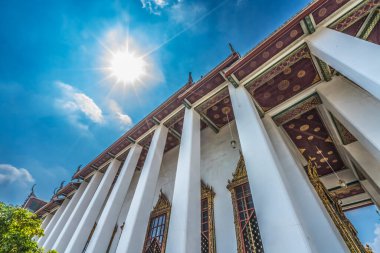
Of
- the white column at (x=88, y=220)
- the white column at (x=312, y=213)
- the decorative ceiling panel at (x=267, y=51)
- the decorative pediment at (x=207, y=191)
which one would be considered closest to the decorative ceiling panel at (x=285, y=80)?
the decorative ceiling panel at (x=267, y=51)

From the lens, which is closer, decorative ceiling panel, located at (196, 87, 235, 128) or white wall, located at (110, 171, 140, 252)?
decorative ceiling panel, located at (196, 87, 235, 128)

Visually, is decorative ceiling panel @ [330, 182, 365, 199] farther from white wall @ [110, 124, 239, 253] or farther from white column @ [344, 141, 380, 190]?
white wall @ [110, 124, 239, 253]

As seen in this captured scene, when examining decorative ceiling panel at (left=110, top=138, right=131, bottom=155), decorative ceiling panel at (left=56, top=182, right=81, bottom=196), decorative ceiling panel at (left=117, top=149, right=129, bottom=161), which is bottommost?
decorative ceiling panel at (left=56, top=182, right=81, bottom=196)

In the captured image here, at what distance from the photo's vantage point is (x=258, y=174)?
111 inches

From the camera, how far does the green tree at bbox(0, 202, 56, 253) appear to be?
2748 millimetres

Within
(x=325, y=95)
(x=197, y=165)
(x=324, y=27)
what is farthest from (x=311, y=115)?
(x=197, y=165)

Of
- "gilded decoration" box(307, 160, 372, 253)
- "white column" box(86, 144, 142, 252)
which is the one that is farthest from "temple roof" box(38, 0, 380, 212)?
"gilded decoration" box(307, 160, 372, 253)

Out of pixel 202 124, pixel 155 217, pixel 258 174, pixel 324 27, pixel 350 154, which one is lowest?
pixel 258 174

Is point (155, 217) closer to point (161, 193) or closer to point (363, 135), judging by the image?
point (161, 193)

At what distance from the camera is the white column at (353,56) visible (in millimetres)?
2754

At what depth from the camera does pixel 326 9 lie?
412 centimetres

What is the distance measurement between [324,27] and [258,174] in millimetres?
4059

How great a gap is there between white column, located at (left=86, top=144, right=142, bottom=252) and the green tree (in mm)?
1891

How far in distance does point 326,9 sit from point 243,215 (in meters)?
5.45
